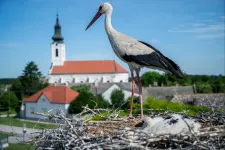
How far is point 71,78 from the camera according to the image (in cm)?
6669

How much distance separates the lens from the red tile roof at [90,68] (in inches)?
2591

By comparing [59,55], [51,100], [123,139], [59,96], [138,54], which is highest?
[59,55]

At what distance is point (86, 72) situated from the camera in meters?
65.9

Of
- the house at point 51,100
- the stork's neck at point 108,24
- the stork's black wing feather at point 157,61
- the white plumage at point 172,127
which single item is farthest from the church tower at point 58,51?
the white plumage at point 172,127

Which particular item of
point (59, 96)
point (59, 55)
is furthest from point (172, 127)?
point (59, 55)

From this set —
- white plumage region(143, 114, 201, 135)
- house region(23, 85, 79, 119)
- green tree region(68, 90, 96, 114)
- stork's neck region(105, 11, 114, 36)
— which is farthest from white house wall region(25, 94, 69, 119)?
Answer: white plumage region(143, 114, 201, 135)

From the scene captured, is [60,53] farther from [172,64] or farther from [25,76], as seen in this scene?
[172,64]

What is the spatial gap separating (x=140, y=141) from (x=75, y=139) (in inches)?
23.2

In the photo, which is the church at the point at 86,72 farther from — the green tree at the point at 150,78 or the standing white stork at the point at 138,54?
the standing white stork at the point at 138,54

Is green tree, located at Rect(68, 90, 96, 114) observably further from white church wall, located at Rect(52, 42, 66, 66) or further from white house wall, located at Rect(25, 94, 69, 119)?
white church wall, located at Rect(52, 42, 66, 66)

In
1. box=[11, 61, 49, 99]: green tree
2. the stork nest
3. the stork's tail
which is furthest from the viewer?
box=[11, 61, 49, 99]: green tree

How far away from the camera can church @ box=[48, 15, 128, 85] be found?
65.6m

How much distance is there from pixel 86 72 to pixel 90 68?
1201 millimetres

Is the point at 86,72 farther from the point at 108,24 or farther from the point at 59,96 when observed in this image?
the point at 108,24
